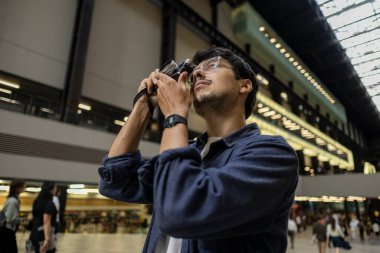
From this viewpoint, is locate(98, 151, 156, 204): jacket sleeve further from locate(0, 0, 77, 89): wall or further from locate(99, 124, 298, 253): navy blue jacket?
locate(0, 0, 77, 89): wall

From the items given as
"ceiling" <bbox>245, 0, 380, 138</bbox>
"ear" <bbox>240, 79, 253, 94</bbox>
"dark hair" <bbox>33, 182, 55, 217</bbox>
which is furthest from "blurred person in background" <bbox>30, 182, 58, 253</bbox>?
"ceiling" <bbox>245, 0, 380, 138</bbox>

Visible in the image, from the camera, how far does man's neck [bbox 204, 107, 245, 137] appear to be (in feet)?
4.07

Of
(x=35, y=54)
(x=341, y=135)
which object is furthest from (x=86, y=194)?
(x=341, y=135)

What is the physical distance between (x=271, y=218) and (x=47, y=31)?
11.9 metres

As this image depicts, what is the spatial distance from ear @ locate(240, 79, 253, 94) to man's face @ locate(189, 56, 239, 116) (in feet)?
0.15

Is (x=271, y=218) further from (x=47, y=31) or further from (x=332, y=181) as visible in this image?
(x=47, y=31)

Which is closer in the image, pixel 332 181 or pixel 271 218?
pixel 271 218

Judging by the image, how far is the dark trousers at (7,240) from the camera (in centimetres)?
339

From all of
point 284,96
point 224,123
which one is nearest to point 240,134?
point 224,123

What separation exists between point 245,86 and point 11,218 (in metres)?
4.02

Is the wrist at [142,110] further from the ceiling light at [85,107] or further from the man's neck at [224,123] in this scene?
the ceiling light at [85,107]

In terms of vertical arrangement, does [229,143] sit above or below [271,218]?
above

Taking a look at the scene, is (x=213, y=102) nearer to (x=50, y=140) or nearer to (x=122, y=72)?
(x=50, y=140)

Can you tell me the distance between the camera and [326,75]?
2866cm
